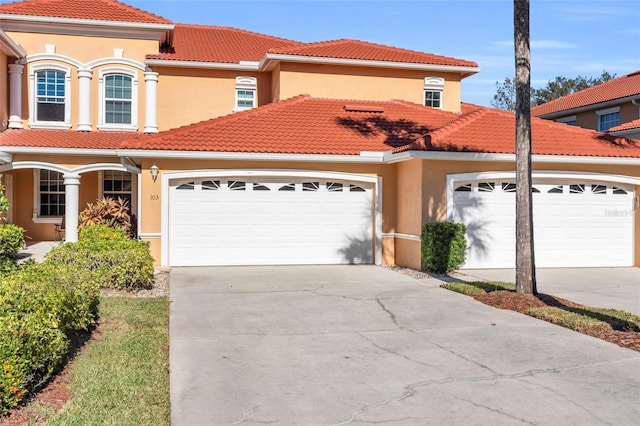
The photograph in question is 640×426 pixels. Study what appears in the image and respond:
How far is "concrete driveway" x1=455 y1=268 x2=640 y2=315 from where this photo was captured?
439 inches

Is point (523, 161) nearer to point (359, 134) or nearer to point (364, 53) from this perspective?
point (359, 134)

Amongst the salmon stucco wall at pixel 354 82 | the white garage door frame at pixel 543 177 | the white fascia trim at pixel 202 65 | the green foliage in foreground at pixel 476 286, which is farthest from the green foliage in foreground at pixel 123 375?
the white fascia trim at pixel 202 65

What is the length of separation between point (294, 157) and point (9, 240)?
23.0ft

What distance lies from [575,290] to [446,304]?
3308 mm

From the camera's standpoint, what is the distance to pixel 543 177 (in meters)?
16.0

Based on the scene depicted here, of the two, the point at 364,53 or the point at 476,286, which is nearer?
the point at 476,286

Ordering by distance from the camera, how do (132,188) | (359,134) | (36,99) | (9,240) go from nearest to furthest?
(9,240)
(359,134)
(36,99)
(132,188)

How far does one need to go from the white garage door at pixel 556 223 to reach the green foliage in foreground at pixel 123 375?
8826 mm

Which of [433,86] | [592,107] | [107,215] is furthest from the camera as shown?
[592,107]

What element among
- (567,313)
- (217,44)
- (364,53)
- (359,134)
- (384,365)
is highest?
(217,44)

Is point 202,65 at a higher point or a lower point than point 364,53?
lower

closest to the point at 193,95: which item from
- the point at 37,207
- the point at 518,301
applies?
the point at 37,207

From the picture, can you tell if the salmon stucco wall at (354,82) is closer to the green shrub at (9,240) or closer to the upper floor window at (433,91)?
the upper floor window at (433,91)

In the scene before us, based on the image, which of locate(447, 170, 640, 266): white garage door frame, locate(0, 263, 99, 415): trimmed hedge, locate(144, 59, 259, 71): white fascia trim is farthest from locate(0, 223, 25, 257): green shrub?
locate(447, 170, 640, 266): white garage door frame
